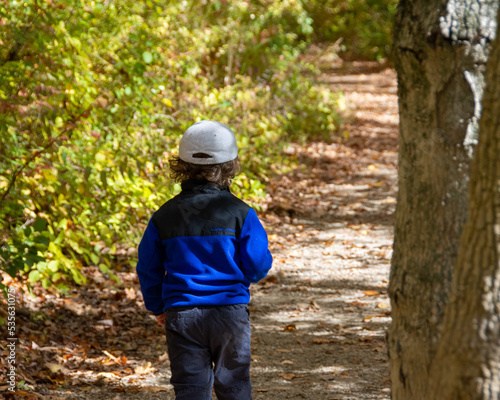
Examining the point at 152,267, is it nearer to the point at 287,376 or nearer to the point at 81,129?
the point at 287,376

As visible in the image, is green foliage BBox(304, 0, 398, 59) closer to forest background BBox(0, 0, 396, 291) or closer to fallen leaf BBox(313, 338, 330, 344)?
forest background BBox(0, 0, 396, 291)

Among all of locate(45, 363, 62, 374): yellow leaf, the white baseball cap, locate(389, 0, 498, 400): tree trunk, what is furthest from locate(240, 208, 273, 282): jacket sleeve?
locate(45, 363, 62, 374): yellow leaf

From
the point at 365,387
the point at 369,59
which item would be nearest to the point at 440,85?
the point at 365,387

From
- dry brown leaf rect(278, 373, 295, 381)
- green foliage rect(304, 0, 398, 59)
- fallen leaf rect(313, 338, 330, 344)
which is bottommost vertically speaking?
dry brown leaf rect(278, 373, 295, 381)

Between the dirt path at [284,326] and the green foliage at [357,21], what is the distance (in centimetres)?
1944

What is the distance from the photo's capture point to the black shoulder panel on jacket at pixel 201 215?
9.14 feet

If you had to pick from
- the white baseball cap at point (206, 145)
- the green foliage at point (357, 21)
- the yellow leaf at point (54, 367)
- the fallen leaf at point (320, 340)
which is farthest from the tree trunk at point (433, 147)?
the green foliage at point (357, 21)

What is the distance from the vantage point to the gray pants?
2.76 meters

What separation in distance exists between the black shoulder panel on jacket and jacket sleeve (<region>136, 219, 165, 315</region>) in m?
0.05

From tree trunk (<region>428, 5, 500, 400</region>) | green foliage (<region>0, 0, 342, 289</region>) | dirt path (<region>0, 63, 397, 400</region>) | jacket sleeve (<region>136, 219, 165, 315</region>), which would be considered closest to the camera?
tree trunk (<region>428, 5, 500, 400</region>)

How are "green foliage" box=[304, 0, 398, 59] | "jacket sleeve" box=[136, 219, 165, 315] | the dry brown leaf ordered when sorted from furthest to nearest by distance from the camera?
"green foliage" box=[304, 0, 398, 59], the dry brown leaf, "jacket sleeve" box=[136, 219, 165, 315]

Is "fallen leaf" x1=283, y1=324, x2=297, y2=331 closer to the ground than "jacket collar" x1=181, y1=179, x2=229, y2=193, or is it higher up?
closer to the ground

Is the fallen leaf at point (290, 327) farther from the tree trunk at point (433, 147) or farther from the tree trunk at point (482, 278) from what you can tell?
the tree trunk at point (482, 278)

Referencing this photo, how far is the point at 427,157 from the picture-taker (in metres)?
2.16
